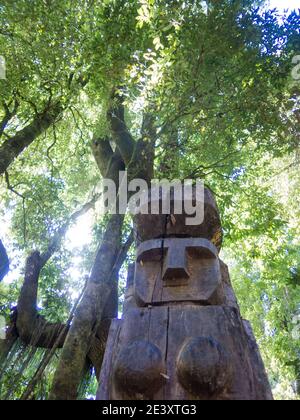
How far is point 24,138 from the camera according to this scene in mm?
5910

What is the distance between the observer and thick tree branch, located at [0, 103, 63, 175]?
534 centimetres

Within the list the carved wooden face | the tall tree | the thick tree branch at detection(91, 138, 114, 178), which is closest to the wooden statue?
the carved wooden face

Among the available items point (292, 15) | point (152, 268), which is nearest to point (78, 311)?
point (152, 268)

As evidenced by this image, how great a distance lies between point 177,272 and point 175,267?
0.14 ft

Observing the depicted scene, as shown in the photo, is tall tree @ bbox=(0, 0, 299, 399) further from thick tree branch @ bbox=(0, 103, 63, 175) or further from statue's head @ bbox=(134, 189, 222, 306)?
statue's head @ bbox=(134, 189, 222, 306)

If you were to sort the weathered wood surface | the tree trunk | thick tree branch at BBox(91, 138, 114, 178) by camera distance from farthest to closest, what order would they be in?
thick tree branch at BBox(91, 138, 114, 178) < the tree trunk < the weathered wood surface

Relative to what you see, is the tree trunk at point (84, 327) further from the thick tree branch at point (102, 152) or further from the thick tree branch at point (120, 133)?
the thick tree branch at point (102, 152)

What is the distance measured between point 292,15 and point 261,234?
4.25 meters

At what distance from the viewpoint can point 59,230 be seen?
7137 mm

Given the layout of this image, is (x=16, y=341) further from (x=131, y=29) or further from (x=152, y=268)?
(x=131, y=29)

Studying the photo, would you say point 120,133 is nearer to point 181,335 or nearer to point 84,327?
point 84,327

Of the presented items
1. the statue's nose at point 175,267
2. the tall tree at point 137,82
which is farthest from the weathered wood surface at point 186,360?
the tall tree at point 137,82

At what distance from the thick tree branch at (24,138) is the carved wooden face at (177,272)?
119 inches
